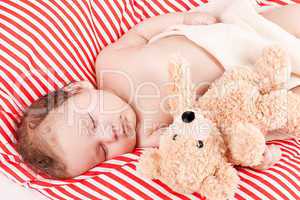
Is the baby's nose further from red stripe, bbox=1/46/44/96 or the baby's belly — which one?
red stripe, bbox=1/46/44/96

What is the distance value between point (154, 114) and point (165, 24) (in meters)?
0.33

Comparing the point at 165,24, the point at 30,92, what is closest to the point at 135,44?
the point at 165,24

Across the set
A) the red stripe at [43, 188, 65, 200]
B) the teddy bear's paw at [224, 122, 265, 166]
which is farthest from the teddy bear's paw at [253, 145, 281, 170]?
the red stripe at [43, 188, 65, 200]

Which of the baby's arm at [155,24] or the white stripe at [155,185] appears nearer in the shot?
the white stripe at [155,185]

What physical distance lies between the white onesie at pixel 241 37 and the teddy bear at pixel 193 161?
0.33m

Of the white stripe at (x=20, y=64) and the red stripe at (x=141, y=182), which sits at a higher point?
the white stripe at (x=20, y=64)

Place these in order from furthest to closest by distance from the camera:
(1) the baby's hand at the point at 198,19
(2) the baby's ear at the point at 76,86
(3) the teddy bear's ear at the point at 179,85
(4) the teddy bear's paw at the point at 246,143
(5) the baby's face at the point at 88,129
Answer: (1) the baby's hand at the point at 198,19 → (2) the baby's ear at the point at 76,86 → (5) the baby's face at the point at 88,129 → (3) the teddy bear's ear at the point at 179,85 → (4) the teddy bear's paw at the point at 246,143

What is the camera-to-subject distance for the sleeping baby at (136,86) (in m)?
0.93

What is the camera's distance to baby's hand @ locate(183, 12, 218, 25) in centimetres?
119

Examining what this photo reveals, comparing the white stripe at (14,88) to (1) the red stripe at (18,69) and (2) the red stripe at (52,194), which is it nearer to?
(1) the red stripe at (18,69)

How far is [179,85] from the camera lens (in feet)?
2.65

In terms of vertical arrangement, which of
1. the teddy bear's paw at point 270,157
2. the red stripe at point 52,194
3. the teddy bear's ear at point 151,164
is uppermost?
the teddy bear's ear at point 151,164

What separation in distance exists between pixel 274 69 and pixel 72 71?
0.53 m

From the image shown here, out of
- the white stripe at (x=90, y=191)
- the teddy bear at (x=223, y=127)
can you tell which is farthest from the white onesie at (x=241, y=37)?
the white stripe at (x=90, y=191)
